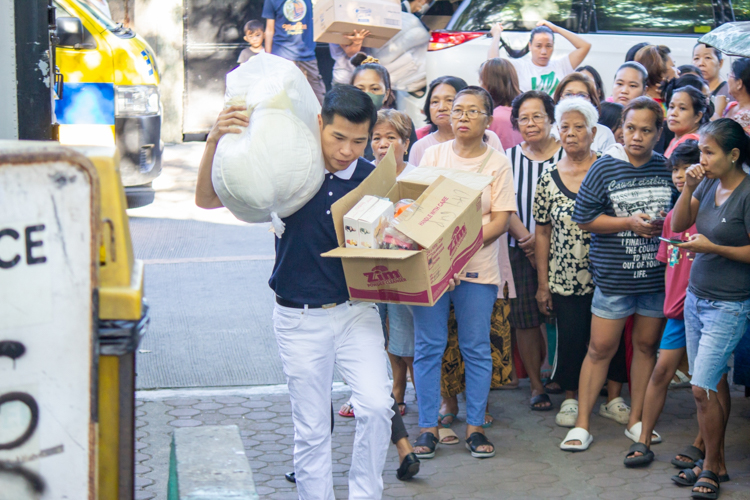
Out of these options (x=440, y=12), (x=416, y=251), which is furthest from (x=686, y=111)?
(x=440, y=12)

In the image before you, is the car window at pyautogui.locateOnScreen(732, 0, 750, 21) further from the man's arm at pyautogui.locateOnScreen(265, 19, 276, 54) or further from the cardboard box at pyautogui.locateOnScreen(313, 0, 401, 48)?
the man's arm at pyautogui.locateOnScreen(265, 19, 276, 54)

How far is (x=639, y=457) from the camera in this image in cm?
451

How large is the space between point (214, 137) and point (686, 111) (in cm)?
321

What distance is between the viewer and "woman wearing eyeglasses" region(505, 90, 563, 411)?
17.4 feet

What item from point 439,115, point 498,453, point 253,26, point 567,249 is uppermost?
point 253,26

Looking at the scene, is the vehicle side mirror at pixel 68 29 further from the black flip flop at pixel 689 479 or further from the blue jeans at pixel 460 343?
the black flip flop at pixel 689 479

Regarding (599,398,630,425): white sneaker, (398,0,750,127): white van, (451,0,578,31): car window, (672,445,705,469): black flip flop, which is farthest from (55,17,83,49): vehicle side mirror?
(672,445,705,469): black flip flop

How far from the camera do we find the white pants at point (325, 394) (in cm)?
358

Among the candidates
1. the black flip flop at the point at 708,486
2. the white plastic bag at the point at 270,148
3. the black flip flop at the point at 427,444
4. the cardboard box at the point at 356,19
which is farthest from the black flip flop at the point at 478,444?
the cardboard box at the point at 356,19

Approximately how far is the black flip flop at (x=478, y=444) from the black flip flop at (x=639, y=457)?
0.70 meters

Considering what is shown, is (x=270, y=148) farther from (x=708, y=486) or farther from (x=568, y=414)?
(x=568, y=414)

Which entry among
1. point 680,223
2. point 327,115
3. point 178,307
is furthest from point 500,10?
point 327,115

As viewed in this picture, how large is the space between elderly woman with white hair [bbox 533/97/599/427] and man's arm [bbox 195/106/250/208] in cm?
225

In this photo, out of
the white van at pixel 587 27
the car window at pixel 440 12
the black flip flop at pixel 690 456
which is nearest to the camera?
the black flip flop at pixel 690 456
